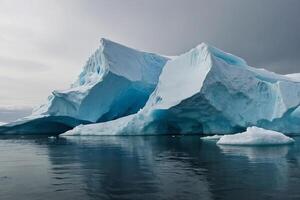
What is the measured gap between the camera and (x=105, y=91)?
102ft

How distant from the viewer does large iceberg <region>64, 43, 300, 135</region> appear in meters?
26.4

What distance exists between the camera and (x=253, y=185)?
732 cm

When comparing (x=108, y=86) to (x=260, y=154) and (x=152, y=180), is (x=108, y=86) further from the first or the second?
(x=152, y=180)

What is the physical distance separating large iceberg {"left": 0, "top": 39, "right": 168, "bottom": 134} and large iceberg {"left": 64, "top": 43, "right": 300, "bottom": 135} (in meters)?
2.90

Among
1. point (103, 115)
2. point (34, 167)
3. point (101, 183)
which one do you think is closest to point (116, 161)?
point (34, 167)

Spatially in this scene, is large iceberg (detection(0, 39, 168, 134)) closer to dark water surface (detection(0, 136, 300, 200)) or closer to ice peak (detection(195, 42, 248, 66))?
ice peak (detection(195, 42, 248, 66))

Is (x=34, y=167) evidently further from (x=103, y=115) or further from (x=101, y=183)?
(x=103, y=115)

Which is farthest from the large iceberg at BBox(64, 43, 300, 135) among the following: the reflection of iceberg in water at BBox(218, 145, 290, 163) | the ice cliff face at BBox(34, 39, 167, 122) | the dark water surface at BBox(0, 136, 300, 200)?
the dark water surface at BBox(0, 136, 300, 200)

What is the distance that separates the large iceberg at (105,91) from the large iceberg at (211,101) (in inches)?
114

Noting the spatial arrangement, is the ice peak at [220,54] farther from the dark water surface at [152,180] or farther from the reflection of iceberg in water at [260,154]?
the dark water surface at [152,180]

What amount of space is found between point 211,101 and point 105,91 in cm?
966

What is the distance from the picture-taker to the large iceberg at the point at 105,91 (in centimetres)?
3016

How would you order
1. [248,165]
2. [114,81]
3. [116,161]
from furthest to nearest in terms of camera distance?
[114,81]
[116,161]
[248,165]

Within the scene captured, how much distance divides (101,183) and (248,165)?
474 centimetres
